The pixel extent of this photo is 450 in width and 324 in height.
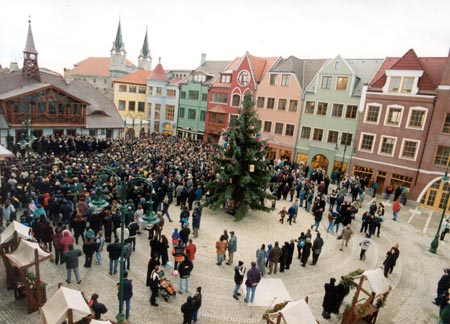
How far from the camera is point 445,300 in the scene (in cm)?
1177

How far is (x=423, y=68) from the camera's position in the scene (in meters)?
28.3

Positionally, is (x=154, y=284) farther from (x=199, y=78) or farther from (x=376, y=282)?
(x=199, y=78)

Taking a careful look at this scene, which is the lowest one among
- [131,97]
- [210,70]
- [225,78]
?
[131,97]

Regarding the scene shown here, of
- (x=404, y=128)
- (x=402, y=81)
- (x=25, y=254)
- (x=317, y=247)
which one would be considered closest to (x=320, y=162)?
(x=404, y=128)

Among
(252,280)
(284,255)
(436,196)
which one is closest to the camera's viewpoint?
(252,280)

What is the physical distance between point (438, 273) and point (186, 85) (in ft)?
148

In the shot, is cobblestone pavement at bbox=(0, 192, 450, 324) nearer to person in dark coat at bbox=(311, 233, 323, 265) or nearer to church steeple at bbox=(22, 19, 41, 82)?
person in dark coat at bbox=(311, 233, 323, 265)

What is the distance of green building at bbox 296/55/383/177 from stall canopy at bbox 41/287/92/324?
29509mm

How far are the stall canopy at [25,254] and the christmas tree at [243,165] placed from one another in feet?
37.1

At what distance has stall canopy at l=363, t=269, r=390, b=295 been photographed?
10.9 meters

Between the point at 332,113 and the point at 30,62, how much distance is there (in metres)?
35.6

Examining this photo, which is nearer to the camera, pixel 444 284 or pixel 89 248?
pixel 89 248

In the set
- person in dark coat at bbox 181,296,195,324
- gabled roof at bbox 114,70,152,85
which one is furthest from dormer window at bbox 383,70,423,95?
gabled roof at bbox 114,70,152,85

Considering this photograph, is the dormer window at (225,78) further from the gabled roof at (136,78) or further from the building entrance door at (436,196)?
the building entrance door at (436,196)
